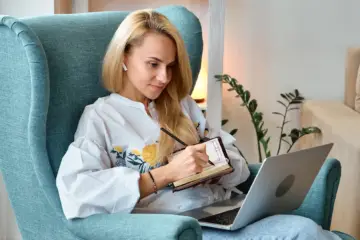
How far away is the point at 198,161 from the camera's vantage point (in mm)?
1917

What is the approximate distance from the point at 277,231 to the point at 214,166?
282mm

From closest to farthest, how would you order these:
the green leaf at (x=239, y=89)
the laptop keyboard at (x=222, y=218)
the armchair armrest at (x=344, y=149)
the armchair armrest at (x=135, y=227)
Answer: the armchair armrest at (x=135, y=227)
the laptop keyboard at (x=222, y=218)
the armchair armrest at (x=344, y=149)
the green leaf at (x=239, y=89)

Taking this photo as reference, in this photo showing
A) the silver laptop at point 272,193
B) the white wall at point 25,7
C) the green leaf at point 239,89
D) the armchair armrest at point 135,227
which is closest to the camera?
the armchair armrest at point 135,227

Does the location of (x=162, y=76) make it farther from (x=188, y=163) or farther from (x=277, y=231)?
(x=277, y=231)

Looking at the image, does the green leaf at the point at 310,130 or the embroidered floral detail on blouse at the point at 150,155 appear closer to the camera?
the embroidered floral detail on blouse at the point at 150,155

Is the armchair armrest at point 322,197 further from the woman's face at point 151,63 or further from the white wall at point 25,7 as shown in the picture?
the white wall at point 25,7

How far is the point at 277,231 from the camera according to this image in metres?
1.84

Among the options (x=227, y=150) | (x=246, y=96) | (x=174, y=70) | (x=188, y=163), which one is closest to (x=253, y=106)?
(x=246, y=96)

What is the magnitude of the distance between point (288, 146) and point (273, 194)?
6.34 feet

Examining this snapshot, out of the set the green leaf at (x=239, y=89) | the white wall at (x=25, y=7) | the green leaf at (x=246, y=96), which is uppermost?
the white wall at (x=25, y=7)

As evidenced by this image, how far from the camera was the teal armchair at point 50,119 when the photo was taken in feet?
6.07

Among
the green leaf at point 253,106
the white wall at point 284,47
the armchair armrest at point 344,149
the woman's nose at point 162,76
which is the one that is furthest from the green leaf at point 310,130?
the woman's nose at point 162,76

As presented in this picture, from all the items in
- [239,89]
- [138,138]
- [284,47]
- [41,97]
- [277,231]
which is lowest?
[239,89]

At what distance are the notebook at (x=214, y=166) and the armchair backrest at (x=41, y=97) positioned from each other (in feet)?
1.06
